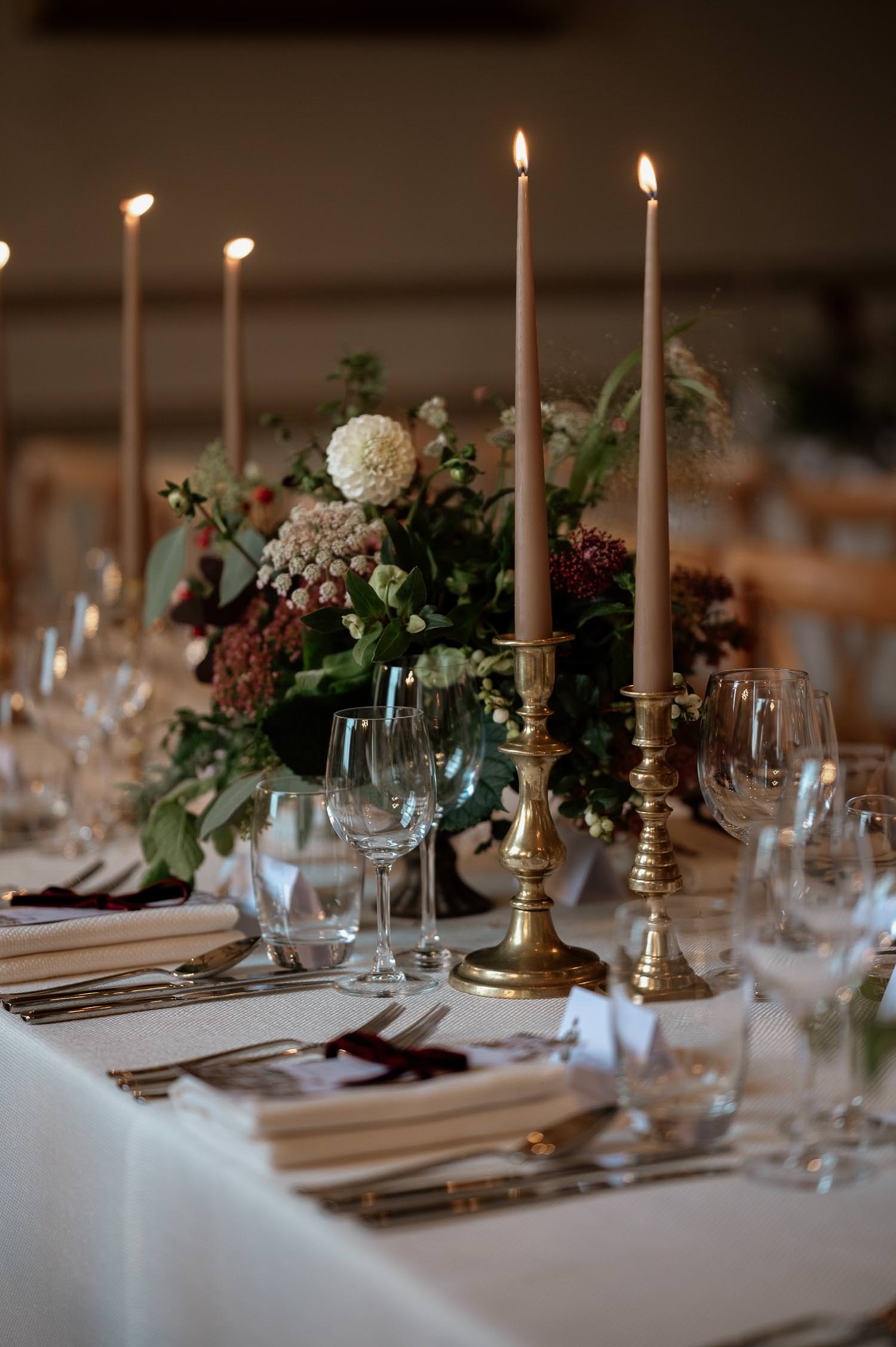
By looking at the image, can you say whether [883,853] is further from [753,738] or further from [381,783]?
[381,783]

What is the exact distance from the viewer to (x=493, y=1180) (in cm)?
74

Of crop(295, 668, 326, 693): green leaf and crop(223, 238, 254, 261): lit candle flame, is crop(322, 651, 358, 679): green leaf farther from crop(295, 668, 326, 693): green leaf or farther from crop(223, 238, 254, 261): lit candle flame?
crop(223, 238, 254, 261): lit candle flame

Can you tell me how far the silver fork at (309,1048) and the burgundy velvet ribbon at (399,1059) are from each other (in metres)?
0.02

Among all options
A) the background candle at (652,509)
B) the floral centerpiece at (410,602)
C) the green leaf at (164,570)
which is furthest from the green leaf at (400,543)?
the green leaf at (164,570)

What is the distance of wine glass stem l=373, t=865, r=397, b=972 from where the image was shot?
3.56 feet

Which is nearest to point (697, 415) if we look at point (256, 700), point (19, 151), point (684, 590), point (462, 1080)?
point (684, 590)

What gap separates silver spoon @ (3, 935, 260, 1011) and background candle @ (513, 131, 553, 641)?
314 millimetres

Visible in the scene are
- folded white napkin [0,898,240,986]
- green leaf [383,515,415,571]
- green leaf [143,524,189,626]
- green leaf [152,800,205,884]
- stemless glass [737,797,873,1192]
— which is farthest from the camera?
green leaf [143,524,189,626]

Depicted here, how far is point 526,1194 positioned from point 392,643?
0.50m

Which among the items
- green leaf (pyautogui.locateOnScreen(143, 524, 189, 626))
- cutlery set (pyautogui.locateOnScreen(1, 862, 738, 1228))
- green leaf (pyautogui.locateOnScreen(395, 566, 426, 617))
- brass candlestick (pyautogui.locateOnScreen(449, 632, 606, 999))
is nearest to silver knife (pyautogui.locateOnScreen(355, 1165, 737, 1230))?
cutlery set (pyautogui.locateOnScreen(1, 862, 738, 1228))

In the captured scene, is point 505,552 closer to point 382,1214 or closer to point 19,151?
point 382,1214

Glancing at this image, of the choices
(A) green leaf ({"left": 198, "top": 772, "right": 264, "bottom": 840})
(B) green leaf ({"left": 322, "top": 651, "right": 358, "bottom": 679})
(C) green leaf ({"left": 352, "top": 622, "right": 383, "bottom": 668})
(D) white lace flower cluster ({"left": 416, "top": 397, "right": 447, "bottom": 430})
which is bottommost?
(A) green leaf ({"left": 198, "top": 772, "right": 264, "bottom": 840})

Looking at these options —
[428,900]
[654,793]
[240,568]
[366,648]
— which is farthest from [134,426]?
[654,793]

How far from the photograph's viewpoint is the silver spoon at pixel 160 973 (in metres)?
1.04
